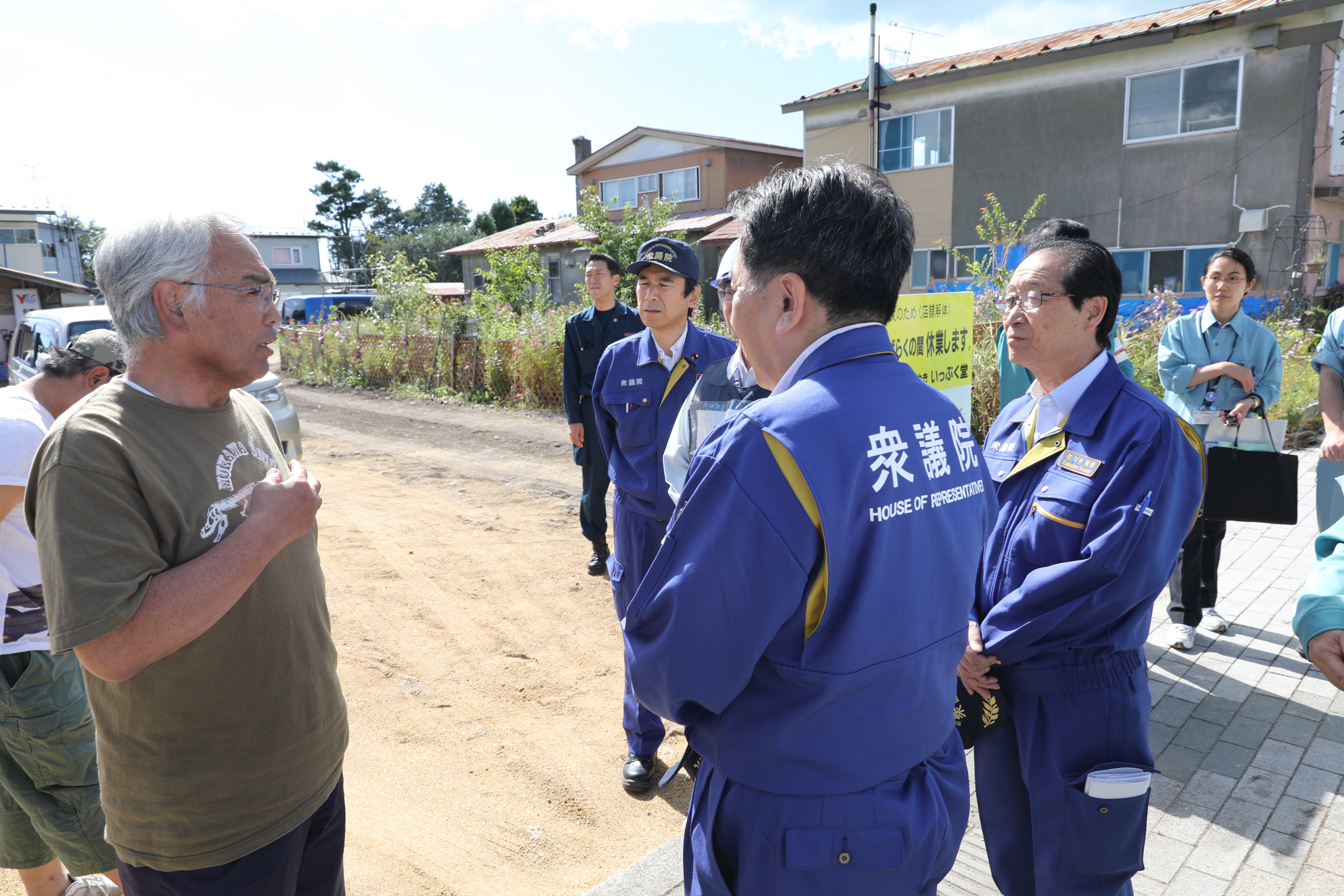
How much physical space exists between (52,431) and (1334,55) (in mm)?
18844

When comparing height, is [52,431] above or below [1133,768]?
above

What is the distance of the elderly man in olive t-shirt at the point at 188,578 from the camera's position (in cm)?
149

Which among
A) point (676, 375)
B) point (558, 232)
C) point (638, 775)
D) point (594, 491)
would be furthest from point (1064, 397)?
point (558, 232)

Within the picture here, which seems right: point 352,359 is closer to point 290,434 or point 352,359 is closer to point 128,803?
point 290,434

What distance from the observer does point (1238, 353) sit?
4379mm

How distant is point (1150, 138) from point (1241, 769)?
16.2m

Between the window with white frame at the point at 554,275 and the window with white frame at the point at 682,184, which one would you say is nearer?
the window with white frame at the point at 682,184

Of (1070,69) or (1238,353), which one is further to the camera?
(1070,69)

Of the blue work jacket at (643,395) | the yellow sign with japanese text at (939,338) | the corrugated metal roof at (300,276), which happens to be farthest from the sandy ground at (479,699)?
the corrugated metal roof at (300,276)

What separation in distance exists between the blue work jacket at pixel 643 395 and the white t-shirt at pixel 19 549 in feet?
6.73

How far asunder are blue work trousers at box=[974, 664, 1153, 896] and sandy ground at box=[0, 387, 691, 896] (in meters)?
1.45

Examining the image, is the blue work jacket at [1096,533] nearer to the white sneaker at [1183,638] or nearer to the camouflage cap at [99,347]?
the white sneaker at [1183,638]

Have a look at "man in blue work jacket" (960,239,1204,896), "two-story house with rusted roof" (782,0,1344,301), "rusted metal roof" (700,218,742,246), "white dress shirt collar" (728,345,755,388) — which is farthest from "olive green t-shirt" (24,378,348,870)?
"rusted metal roof" (700,218,742,246)

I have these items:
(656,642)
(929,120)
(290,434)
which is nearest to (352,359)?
(290,434)
